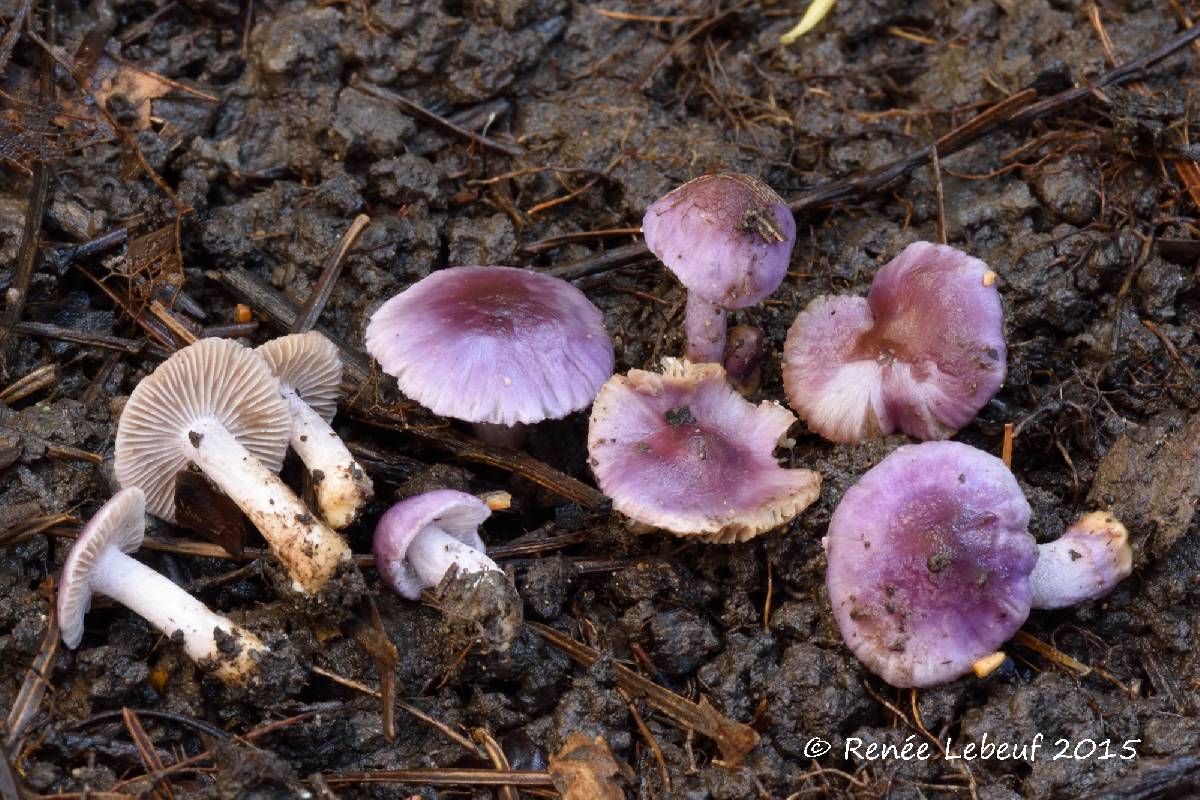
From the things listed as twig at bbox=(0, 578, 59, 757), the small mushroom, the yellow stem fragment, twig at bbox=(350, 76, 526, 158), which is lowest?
the small mushroom

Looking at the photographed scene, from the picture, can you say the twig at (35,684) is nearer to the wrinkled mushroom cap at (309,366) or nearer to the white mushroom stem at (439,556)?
the wrinkled mushroom cap at (309,366)

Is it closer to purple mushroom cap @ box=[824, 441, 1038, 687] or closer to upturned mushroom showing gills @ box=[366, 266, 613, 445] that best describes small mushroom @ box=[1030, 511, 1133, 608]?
purple mushroom cap @ box=[824, 441, 1038, 687]

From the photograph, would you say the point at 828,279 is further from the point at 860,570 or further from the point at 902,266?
the point at 860,570

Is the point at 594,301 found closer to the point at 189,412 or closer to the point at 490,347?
the point at 490,347

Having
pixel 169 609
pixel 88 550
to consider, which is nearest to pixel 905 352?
pixel 169 609

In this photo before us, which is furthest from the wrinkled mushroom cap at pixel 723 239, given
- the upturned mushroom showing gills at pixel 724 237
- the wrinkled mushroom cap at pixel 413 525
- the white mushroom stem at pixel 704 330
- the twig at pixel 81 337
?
the twig at pixel 81 337

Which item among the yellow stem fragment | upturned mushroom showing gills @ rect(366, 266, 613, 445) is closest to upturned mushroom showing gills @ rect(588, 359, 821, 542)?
upturned mushroom showing gills @ rect(366, 266, 613, 445)

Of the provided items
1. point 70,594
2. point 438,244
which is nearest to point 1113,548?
point 438,244
